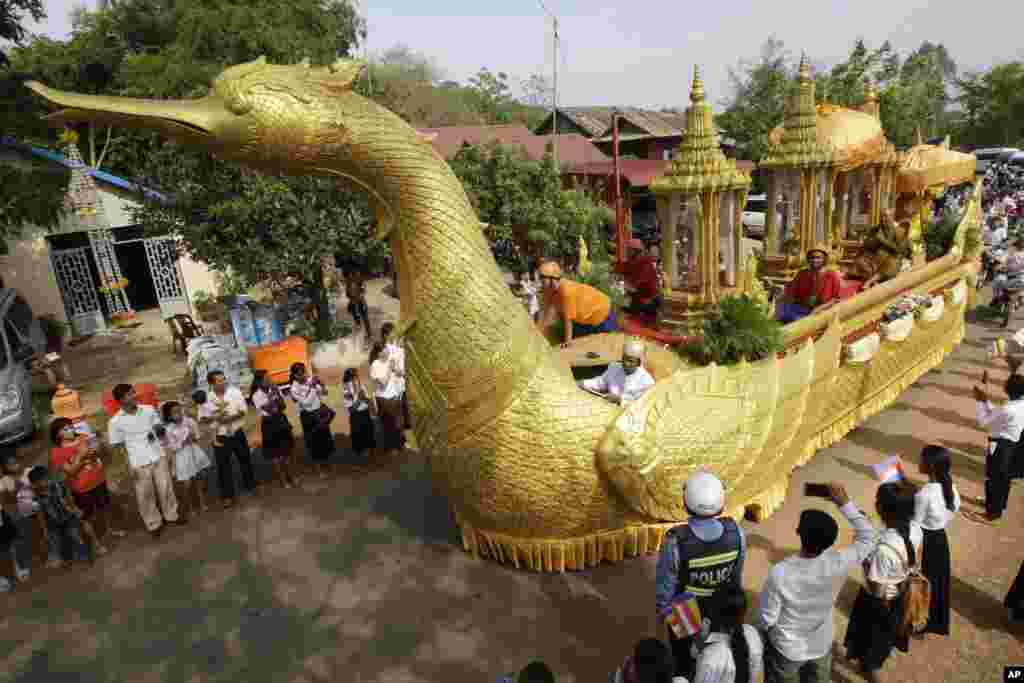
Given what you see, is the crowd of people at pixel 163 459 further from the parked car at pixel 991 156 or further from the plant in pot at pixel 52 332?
the parked car at pixel 991 156

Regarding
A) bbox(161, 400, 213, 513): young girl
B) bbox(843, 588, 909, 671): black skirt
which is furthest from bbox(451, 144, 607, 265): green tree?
bbox(843, 588, 909, 671): black skirt

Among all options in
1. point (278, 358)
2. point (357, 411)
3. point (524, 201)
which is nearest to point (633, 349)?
point (357, 411)

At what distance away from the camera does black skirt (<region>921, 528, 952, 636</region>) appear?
303 centimetres

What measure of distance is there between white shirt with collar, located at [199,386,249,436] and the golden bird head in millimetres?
2748

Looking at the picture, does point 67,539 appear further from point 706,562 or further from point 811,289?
point 811,289

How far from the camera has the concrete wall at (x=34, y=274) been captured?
36.6ft

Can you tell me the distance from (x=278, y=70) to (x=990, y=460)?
474 cm

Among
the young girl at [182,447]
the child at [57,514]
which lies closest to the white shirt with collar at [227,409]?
the young girl at [182,447]

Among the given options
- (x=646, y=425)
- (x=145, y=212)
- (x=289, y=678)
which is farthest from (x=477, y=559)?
(x=145, y=212)

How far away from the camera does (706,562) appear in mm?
2357

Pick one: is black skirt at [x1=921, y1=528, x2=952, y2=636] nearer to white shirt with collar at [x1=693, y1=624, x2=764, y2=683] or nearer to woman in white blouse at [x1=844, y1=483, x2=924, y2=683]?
woman in white blouse at [x1=844, y1=483, x2=924, y2=683]

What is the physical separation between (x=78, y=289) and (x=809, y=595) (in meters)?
13.9

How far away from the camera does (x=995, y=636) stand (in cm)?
315

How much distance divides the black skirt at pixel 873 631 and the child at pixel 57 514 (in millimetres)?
5046
